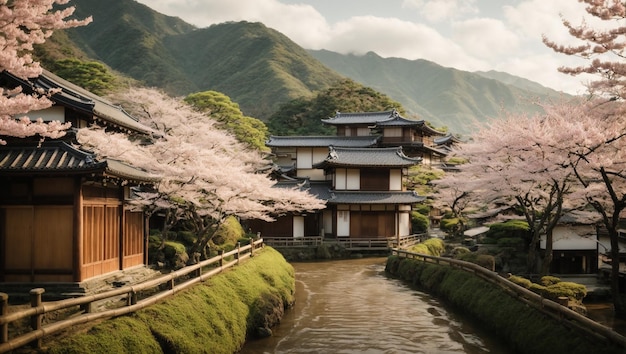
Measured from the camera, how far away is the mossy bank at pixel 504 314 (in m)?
11.1

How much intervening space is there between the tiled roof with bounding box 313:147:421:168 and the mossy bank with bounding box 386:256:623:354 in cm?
1662

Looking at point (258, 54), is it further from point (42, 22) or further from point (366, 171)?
point (42, 22)

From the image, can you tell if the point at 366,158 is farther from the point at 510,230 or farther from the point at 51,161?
the point at 51,161

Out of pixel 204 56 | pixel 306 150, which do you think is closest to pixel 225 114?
pixel 306 150

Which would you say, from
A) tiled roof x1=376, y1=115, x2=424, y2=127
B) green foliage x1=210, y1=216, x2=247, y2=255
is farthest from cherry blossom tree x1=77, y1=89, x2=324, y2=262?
tiled roof x1=376, y1=115, x2=424, y2=127

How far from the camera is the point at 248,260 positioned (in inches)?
827

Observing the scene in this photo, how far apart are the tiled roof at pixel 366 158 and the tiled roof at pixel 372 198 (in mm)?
2598

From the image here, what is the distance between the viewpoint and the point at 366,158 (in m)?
43.0

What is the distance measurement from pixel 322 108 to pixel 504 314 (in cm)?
8280

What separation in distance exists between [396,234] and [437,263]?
1654 cm

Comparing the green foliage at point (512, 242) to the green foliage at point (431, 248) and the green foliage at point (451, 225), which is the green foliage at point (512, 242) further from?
the green foliage at point (451, 225)

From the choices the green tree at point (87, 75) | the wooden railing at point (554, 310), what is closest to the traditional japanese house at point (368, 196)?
the wooden railing at point (554, 310)

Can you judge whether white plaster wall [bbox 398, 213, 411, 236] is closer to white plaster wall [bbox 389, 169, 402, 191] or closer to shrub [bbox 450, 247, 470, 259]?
white plaster wall [bbox 389, 169, 402, 191]

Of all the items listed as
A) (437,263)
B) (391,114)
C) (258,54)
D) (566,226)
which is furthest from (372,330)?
(258,54)
